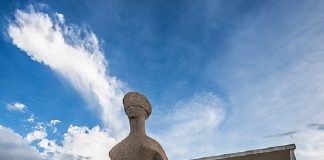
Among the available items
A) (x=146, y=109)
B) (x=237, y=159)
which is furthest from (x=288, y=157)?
(x=146, y=109)

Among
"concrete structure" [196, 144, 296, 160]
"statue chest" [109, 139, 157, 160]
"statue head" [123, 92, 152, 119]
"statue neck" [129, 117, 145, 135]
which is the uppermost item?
"concrete structure" [196, 144, 296, 160]

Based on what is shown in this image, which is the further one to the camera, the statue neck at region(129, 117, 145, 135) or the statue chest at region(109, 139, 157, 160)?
the statue neck at region(129, 117, 145, 135)

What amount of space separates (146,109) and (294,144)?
8525mm

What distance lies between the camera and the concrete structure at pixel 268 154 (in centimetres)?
1255

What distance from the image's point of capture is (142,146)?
5.60m

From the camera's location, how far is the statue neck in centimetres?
591

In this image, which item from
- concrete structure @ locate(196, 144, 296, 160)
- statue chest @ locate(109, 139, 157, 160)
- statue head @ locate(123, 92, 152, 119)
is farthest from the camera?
concrete structure @ locate(196, 144, 296, 160)

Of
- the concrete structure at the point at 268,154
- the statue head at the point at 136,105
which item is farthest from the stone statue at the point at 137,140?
the concrete structure at the point at 268,154

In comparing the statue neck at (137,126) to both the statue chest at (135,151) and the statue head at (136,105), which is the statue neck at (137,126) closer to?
the statue head at (136,105)

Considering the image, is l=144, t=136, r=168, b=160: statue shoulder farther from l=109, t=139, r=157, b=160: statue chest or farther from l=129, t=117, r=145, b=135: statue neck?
l=129, t=117, r=145, b=135: statue neck

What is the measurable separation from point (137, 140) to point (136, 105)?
69 centimetres

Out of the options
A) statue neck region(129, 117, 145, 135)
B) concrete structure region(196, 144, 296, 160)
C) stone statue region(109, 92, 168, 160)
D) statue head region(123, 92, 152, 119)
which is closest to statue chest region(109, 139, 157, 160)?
stone statue region(109, 92, 168, 160)

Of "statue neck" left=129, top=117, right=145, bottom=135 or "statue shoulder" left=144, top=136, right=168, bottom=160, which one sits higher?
"statue neck" left=129, top=117, right=145, bottom=135

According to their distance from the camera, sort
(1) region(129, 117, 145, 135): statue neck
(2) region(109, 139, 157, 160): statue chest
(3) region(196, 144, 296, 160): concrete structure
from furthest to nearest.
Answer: (3) region(196, 144, 296, 160): concrete structure, (1) region(129, 117, 145, 135): statue neck, (2) region(109, 139, 157, 160): statue chest
